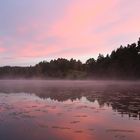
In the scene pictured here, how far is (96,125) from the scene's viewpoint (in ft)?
37.1

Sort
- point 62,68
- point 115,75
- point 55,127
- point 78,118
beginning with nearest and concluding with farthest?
point 55,127 < point 78,118 < point 115,75 < point 62,68

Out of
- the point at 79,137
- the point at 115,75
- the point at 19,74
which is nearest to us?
the point at 79,137

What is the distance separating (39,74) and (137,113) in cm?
15101

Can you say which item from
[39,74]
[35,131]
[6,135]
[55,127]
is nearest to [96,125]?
[55,127]

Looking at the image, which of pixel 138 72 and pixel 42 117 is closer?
pixel 42 117

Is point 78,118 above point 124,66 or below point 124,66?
below

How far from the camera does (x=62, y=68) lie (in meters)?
152

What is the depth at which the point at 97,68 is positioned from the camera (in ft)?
352

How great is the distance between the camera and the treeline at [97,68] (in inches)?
2977

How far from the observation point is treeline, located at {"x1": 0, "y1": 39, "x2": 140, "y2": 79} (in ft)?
248

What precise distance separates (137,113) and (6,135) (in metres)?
7.39

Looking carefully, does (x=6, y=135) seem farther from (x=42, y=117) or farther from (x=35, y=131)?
(x=42, y=117)

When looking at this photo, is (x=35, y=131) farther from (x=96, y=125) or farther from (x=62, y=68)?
(x=62, y=68)

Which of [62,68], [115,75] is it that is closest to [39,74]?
[62,68]
